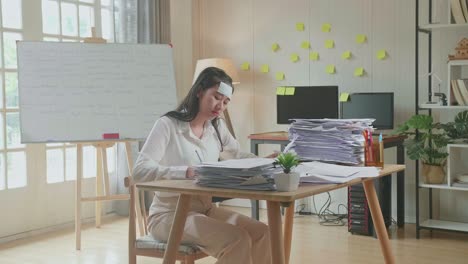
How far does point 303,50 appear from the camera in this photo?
541 centimetres

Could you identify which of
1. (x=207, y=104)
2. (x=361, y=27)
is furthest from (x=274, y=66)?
(x=207, y=104)

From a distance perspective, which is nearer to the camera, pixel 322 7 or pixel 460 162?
pixel 460 162

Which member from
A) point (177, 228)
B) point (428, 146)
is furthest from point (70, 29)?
point (177, 228)

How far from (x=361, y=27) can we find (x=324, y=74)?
0.50 metres

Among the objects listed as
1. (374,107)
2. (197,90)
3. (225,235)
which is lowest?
(225,235)

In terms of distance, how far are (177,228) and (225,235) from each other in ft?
0.66

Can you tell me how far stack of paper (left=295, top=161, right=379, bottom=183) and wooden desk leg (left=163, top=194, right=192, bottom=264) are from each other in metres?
0.41

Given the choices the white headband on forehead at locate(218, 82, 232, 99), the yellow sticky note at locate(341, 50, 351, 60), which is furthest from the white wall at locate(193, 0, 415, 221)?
the white headband on forehead at locate(218, 82, 232, 99)

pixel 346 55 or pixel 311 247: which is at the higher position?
pixel 346 55

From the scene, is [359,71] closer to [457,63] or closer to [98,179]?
[457,63]

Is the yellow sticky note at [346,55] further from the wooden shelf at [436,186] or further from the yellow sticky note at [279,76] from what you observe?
the wooden shelf at [436,186]

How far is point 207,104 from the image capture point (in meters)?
2.63

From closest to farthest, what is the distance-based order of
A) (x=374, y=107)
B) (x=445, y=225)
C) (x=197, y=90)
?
(x=197, y=90) < (x=445, y=225) < (x=374, y=107)

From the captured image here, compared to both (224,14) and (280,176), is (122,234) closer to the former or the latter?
(224,14)
